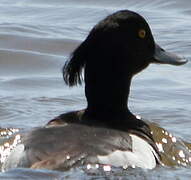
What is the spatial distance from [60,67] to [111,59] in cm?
379

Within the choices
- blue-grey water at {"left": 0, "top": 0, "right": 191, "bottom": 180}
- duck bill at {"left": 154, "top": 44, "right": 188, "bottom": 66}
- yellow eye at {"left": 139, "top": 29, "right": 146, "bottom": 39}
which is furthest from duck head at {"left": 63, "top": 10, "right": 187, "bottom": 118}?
blue-grey water at {"left": 0, "top": 0, "right": 191, "bottom": 180}

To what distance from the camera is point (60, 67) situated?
1242cm

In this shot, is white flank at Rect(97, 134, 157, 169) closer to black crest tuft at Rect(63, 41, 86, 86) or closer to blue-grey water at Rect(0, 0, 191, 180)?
blue-grey water at Rect(0, 0, 191, 180)

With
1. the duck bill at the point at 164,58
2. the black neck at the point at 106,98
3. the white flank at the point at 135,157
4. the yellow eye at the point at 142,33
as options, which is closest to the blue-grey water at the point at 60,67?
the white flank at the point at 135,157

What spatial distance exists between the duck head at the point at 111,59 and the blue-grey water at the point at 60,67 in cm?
86

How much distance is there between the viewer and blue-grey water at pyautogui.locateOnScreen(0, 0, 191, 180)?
10.1 meters

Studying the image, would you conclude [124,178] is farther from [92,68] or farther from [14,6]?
[14,6]

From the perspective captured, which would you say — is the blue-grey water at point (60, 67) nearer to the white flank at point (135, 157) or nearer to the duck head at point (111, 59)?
the white flank at point (135, 157)

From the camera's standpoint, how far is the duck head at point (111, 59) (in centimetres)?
855

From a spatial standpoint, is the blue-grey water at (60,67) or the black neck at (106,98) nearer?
the black neck at (106,98)

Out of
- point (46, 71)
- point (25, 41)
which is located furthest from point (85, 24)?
point (46, 71)

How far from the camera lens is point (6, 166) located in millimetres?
7961

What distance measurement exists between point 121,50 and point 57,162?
4.99ft

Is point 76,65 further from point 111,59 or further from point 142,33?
point 142,33
